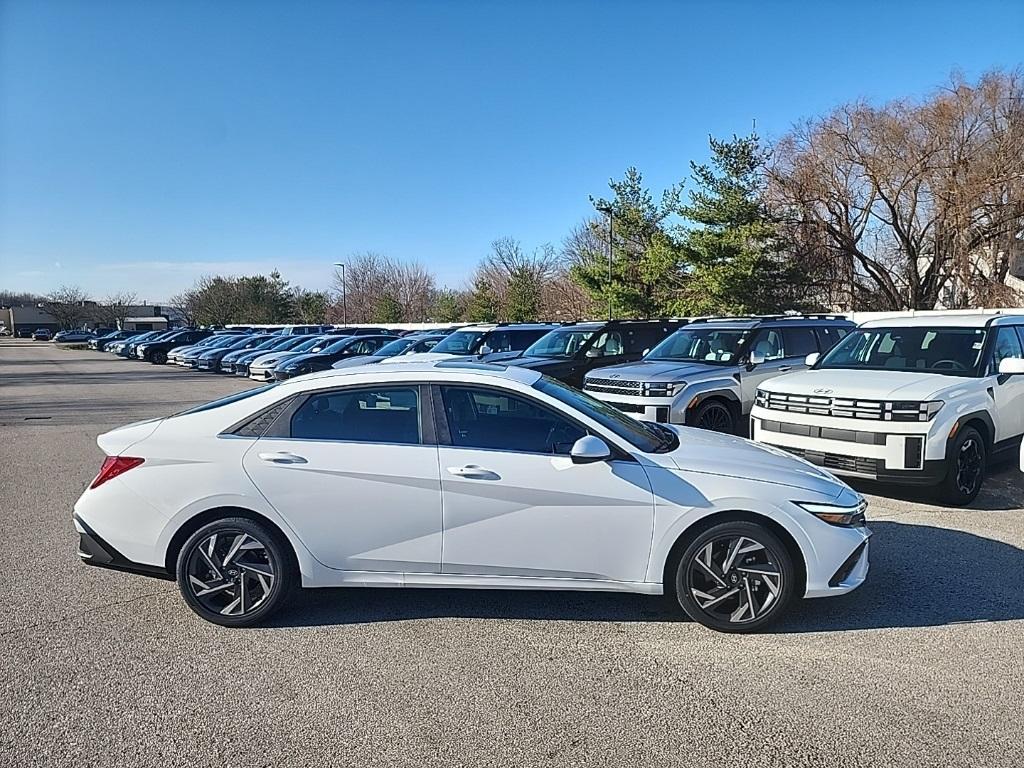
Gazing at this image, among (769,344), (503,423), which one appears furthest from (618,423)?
(769,344)

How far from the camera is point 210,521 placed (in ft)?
13.9

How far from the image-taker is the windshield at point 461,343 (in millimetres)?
15461

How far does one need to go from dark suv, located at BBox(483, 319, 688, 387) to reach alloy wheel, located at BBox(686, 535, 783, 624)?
8.81m

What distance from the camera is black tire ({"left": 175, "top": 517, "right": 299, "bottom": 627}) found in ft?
13.7

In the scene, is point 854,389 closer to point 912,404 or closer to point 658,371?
point 912,404

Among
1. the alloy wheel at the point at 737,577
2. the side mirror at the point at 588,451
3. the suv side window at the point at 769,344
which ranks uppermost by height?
the suv side window at the point at 769,344

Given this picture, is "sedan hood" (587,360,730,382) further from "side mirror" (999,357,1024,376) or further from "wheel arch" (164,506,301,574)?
"wheel arch" (164,506,301,574)

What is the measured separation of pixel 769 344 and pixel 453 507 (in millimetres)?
7747

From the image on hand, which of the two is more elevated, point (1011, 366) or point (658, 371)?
point (1011, 366)

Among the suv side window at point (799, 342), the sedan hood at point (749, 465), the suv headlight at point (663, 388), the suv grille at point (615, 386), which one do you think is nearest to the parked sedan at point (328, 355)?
the suv grille at point (615, 386)

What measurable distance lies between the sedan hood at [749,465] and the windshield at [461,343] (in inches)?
432

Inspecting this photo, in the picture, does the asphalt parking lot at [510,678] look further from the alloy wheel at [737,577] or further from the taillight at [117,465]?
the taillight at [117,465]

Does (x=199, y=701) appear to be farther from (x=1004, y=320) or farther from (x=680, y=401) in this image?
(x=1004, y=320)

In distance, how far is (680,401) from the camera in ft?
29.9
